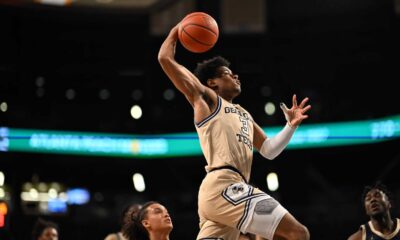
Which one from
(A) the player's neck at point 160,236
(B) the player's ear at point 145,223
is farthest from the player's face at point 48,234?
(A) the player's neck at point 160,236

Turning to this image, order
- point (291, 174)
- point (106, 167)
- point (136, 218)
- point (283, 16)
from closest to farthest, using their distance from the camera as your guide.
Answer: point (136, 218) < point (283, 16) < point (291, 174) < point (106, 167)

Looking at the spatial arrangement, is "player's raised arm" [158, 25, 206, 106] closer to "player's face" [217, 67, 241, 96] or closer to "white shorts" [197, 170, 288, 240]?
"player's face" [217, 67, 241, 96]

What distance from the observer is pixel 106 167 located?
68.2 ft

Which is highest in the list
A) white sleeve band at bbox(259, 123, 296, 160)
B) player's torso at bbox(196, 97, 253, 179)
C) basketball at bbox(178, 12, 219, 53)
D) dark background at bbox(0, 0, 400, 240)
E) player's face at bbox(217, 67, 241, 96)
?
dark background at bbox(0, 0, 400, 240)

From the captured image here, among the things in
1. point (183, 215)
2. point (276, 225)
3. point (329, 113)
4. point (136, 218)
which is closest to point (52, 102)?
point (183, 215)

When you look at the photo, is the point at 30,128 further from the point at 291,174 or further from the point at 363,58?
the point at 363,58

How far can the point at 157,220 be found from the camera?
17.1 feet

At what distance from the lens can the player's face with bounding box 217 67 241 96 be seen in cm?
507

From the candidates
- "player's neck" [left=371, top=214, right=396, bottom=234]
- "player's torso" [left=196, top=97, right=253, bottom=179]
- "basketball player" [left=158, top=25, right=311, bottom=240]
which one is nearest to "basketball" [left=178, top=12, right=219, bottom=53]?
"basketball player" [left=158, top=25, right=311, bottom=240]

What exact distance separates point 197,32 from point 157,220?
1466 mm

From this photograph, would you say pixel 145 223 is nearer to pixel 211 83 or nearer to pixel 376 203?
pixel 211 83

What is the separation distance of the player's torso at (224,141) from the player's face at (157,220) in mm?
695

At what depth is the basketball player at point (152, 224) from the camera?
5186 mm

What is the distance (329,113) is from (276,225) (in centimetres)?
1422
